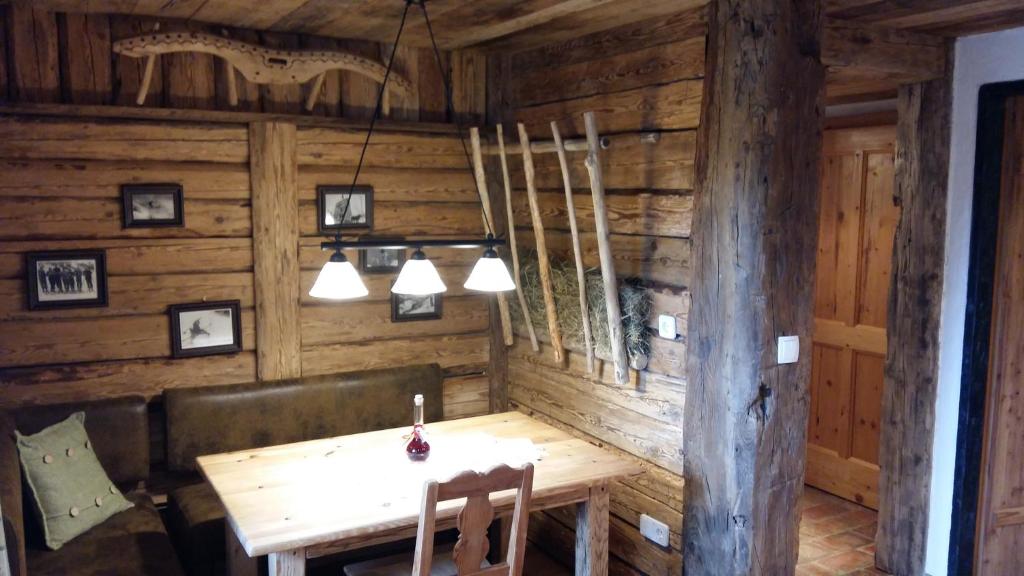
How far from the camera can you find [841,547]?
4.50 meters

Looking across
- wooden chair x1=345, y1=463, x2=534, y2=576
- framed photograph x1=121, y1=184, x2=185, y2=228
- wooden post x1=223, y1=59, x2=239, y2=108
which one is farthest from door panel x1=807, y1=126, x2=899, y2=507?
framed photograph x1=121, y1=184, x2=185, y2=228

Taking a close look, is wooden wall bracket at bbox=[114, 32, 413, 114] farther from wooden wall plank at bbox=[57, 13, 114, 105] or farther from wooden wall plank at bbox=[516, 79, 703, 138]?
wooden wall plank at bbox=[516, 79, 703, 138]

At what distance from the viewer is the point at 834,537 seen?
182 inches

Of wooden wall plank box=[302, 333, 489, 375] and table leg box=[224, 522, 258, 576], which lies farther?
wooden wall plank box=[302, 333, 489, 375]

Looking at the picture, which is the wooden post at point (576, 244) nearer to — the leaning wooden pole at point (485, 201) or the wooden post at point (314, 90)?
the leaning wooden pole at point (485, 201)

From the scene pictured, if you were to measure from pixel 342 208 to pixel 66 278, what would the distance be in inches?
51.7

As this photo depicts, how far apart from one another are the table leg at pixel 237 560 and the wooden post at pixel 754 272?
177 cm

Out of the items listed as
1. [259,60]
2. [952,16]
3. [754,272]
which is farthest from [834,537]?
[259,60]

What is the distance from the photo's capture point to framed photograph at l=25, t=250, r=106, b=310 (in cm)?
367

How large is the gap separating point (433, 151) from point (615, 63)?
122 centimetres

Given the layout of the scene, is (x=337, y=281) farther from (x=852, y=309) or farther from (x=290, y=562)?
(x=852, y=309)

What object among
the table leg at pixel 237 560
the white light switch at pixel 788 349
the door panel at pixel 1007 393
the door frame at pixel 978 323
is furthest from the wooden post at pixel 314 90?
the door panel at pixel 1007 393

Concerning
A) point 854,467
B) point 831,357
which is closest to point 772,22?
point 831,357

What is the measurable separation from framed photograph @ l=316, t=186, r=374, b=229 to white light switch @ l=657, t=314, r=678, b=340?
1.69 m
